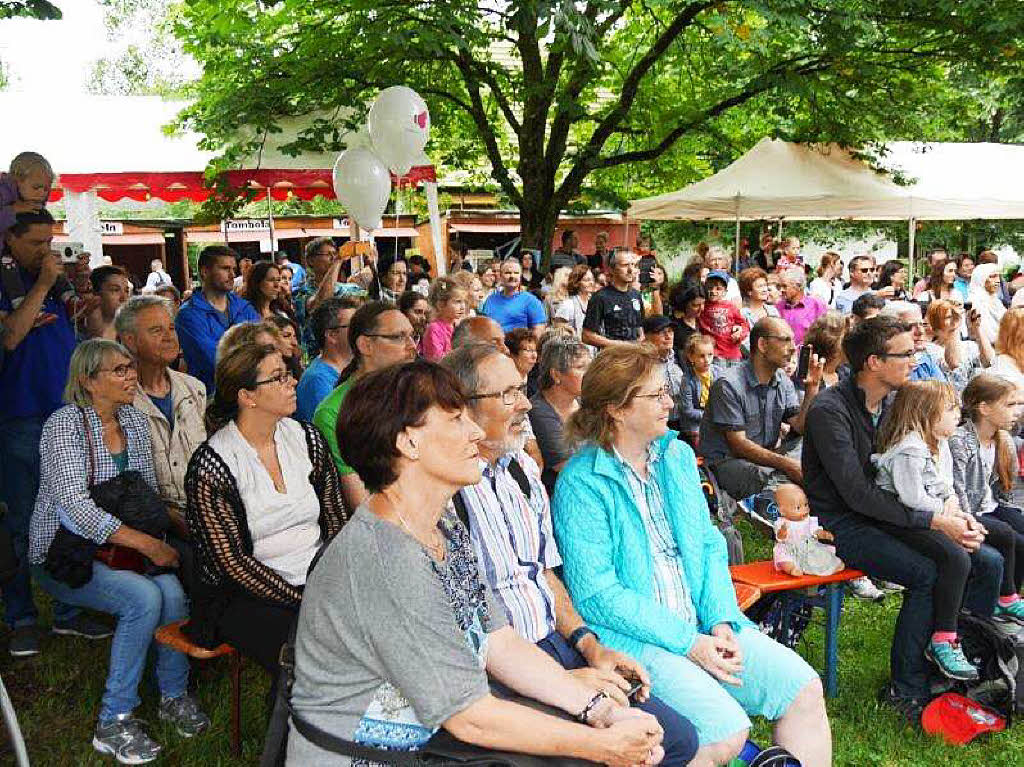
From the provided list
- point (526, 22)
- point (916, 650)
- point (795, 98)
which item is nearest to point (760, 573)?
point (916, 650)

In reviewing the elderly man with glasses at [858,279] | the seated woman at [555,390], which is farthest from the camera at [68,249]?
the elderly man with glasses at [858,279]

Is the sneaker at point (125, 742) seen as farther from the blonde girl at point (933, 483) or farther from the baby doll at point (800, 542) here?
the blonde girl at point (933, 483)

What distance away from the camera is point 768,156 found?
11.6 metres

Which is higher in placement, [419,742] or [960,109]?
[960,109]

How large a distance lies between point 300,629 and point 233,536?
127 cm

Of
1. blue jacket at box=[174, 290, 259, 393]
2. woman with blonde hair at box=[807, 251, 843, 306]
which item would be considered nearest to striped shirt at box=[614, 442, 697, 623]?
blue jacket at box=[174, 290, 259, 393]

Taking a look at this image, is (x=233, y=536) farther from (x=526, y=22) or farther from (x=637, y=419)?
(x=526, y=22)

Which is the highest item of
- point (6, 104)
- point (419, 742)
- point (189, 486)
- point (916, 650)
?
point (6, 104)

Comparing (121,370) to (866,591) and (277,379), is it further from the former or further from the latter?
(866,591)

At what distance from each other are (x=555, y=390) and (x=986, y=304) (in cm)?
594

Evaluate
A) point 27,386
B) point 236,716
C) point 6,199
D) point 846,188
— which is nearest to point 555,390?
point 236,716

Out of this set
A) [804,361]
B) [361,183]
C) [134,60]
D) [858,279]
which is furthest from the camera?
[134,60]

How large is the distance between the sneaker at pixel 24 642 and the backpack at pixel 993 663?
3.97m

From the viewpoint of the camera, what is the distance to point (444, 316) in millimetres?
6660
